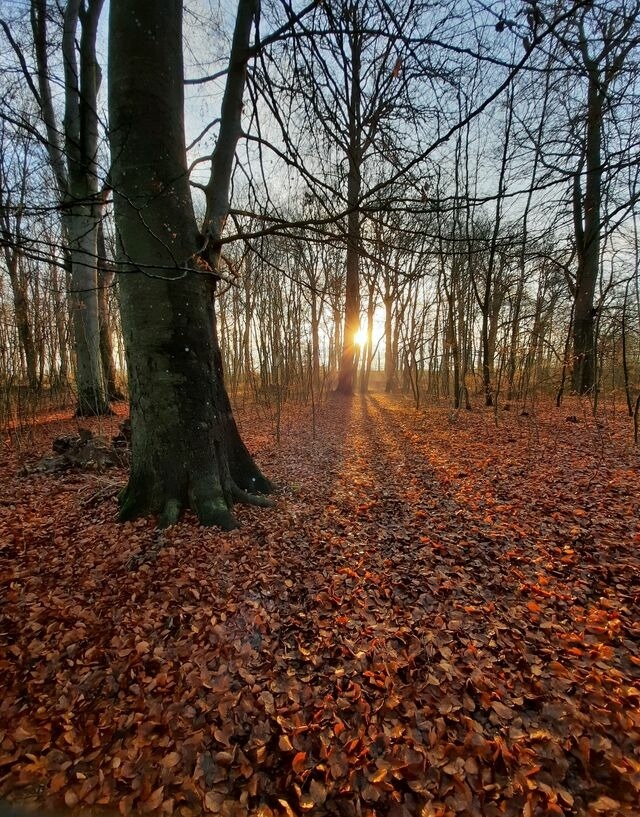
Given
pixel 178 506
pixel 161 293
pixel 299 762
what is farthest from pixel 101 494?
pixel 299 762

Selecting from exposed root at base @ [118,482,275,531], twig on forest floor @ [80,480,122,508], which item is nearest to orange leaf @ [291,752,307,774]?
exposed root at base @ [118,482,275,531]

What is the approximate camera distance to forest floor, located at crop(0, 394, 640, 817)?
1452 millimetres

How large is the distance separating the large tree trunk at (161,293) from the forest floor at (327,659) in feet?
1.44

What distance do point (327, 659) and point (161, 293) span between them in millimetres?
2978

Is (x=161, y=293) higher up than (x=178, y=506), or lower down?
higher up

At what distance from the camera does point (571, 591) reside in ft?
7.93

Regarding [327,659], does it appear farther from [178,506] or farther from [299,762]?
[178,506]

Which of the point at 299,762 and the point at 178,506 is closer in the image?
the point at 299,762

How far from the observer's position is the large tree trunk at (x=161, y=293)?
291 cm

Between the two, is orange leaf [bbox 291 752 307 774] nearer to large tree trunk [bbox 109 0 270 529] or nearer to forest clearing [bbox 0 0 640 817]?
forest clearing [bbox 0 0 640 817]

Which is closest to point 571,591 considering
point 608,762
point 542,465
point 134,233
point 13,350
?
point 608,762

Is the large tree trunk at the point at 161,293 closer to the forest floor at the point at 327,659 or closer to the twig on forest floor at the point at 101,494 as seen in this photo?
the forest floor at the point at 327,659

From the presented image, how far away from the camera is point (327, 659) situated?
2.01m

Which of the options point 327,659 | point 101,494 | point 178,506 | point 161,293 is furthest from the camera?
point 101,494
